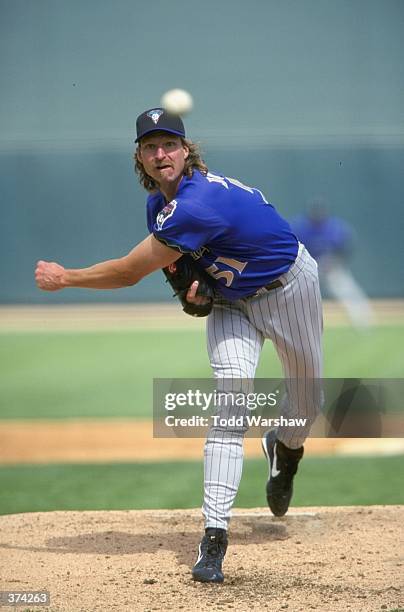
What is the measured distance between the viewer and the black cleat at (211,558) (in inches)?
113

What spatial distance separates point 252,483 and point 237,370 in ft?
7.79

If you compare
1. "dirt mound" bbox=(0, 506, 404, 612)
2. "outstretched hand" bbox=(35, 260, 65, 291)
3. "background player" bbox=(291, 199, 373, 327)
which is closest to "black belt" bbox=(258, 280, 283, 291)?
"outstretched hand" bbox=(35, 260, 65, 291)

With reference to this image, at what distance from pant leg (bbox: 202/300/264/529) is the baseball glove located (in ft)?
0.35

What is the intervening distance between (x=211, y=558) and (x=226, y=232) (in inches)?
41.5

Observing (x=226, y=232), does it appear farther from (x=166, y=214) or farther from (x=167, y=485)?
(x=167, y=485)

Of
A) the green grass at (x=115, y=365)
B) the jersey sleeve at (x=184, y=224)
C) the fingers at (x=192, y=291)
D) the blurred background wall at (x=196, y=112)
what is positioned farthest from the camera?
the blurred background wall at (x=196, y=112)

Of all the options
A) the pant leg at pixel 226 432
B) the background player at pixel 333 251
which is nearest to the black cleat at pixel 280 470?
the pant leg at pixel 226 432

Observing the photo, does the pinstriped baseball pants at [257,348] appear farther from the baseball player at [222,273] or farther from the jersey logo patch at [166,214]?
the jersey logo patch at [166,214]

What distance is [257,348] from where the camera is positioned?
3203 millimetres

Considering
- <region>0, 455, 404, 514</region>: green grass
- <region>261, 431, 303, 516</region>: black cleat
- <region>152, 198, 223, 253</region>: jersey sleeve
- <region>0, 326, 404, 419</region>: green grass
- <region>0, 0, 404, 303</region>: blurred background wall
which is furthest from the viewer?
<region>0, 0, 404, 303</region>: blurred background wall

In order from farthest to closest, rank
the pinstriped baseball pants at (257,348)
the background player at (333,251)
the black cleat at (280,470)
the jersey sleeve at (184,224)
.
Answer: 1. the background player at (333,251)
2. the black cleat at (280,470)
3. the pinstriped baseball pants at (257,348)
4. the jersey sleeve at (184,224)

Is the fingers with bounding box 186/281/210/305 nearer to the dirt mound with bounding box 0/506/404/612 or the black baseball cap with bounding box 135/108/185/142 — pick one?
the black baseball cap with bounding box 135/108/185/142

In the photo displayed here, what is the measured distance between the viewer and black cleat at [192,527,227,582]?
113 inches

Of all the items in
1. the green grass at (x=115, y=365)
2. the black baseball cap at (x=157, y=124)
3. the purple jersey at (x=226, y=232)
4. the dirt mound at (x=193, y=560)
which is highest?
the black baseball cap at (x=157, y=124)
